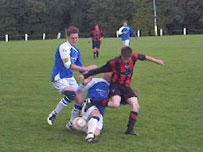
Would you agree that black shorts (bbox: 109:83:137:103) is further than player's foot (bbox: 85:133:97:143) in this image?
Yes

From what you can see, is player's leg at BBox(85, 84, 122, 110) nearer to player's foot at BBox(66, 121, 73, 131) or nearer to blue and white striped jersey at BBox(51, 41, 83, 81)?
player's foot at BBox(66, 121, 73, 131)

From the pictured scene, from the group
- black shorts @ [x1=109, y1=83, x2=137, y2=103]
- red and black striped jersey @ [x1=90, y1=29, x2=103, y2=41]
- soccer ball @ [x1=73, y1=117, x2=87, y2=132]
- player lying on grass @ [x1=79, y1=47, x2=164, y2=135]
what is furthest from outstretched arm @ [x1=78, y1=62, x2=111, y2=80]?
red and black striped jersey @ [x1=90, y1=29, x2=103, y2=41]

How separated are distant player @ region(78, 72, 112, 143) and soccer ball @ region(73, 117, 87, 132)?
9 cm

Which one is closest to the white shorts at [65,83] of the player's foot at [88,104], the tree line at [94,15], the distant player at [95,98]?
the distant player at [95,98]

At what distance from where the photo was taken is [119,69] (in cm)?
701

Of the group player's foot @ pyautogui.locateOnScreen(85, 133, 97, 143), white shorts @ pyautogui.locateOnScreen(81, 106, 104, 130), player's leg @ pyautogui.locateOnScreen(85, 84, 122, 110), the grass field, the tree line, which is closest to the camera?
the grass field

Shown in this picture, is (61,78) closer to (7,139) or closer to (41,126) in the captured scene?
(41,126)

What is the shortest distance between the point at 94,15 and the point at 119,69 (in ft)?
247

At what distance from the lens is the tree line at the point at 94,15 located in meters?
73.8

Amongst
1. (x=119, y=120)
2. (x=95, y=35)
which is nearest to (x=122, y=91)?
(x=119, y=120)

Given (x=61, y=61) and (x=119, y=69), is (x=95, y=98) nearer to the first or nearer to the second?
(x=119, y=69)

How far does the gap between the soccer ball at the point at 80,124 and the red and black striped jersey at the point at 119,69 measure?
28.8 inches

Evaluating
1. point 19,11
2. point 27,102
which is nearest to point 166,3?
point 19,11

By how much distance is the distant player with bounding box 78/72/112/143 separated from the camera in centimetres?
674
